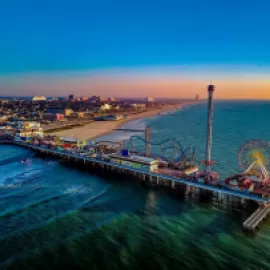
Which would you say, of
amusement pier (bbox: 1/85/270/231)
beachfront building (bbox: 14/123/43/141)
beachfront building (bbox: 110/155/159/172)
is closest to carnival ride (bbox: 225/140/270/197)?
amusement pier (bbox: 1/85/270/231)

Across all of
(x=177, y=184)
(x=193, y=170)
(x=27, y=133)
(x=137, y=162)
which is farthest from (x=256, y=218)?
(x=27, y=133)

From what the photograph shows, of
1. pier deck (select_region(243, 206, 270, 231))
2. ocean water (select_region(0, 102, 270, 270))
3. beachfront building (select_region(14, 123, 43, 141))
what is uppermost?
beachfront building (select_region(14, 123, 43, 141))

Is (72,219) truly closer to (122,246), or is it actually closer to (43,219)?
(43,219)

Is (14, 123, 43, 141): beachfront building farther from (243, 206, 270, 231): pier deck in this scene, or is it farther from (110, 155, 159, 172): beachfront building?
(243, 206, 270, 231): pier deck

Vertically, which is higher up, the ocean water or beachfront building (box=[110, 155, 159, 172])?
beachfront building (box=[110, 155, 159, 172])

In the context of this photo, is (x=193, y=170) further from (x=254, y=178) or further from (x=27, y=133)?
(x=27, y=133)

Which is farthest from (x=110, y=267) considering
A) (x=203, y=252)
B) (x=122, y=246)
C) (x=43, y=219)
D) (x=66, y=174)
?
(x=66, y=174)
